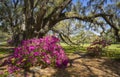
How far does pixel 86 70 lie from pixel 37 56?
237 centimetres

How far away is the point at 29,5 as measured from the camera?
15.8 meters

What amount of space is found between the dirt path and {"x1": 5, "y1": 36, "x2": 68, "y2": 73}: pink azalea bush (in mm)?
425

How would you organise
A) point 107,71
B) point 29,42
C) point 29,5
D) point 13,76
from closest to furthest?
1. point 13,76
2. point 107,71
3. point 29,42
4. point 29,5

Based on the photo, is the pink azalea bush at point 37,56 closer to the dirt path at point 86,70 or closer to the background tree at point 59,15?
the dirt path at point 86,70

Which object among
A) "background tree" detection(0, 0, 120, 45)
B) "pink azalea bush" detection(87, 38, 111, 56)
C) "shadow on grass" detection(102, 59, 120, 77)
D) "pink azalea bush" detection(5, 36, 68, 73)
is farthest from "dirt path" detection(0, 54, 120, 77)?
"background tree" detection(0, 0, 120, 45)

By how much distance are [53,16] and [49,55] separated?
248 inches

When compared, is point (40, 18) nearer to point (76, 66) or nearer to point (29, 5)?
point (29, 5)

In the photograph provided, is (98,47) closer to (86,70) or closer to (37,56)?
(86,70)

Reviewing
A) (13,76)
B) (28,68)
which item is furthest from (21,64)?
(13,76)

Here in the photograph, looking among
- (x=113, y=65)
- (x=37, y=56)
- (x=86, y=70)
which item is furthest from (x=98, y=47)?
(x=37, y=56)

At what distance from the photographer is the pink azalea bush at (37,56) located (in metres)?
10.9

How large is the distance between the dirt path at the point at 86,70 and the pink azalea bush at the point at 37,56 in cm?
43

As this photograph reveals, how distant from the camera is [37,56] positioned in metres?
11.0

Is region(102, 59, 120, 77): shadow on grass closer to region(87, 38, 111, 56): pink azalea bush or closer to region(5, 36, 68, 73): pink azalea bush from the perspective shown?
region(87, 38, 111, 56): pink azalea bush
